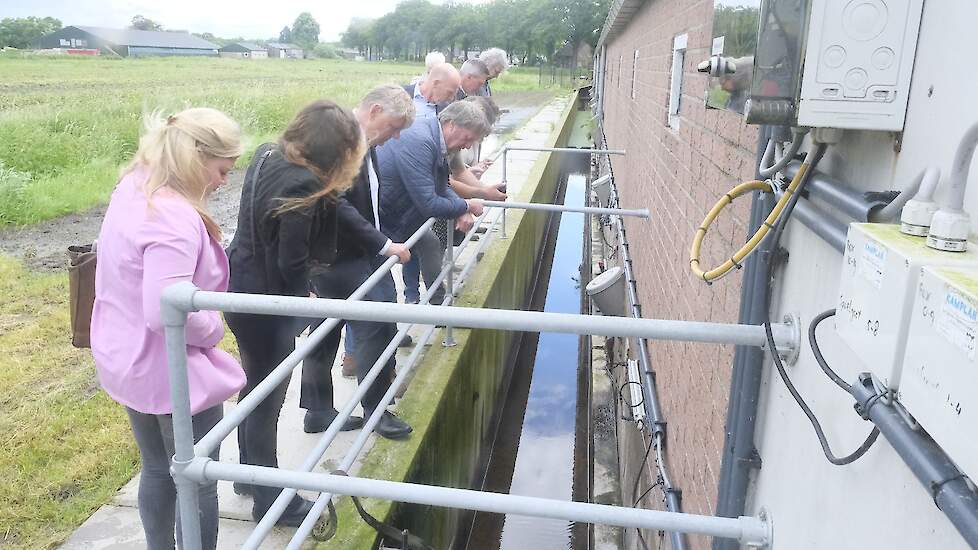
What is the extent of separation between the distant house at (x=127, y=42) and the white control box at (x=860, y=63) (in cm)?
6407

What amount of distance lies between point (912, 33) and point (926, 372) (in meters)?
0.63

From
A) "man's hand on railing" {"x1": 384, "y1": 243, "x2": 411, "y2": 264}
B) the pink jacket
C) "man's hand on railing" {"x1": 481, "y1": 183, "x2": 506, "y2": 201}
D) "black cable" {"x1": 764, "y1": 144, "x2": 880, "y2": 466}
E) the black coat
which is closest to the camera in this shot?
"black cable" {"x1": 764, "y1": 144, "x2": 880, "y2": 466}

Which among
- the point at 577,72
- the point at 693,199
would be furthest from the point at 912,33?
the point at 577,72

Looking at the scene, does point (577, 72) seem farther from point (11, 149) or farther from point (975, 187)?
point (975, 187)

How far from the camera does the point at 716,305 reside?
255 centimetres

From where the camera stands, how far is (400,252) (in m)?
3.14

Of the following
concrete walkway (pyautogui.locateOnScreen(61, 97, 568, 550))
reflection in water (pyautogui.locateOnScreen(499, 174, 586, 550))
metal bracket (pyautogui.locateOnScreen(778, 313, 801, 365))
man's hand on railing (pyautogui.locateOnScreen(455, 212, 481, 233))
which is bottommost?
reflection in water (pyautogui.locateOnScreen(499, 174, 586, 550))

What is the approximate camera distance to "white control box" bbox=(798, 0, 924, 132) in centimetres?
122

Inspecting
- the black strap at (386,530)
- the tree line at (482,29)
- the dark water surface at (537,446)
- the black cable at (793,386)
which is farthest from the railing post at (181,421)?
the tree line at (482,29)

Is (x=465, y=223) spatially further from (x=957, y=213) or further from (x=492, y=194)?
(x=957, y=213)

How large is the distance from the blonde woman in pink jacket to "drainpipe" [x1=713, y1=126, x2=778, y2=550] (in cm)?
144

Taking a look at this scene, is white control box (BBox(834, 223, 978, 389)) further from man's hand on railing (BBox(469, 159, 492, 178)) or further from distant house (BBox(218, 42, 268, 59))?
distant house (BBox(218, 42, 268, 59))

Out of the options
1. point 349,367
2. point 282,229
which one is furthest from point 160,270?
point 349,367

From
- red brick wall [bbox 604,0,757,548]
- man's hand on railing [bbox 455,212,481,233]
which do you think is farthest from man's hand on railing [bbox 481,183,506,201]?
red brick wall [bbox 604,0,757,548]
